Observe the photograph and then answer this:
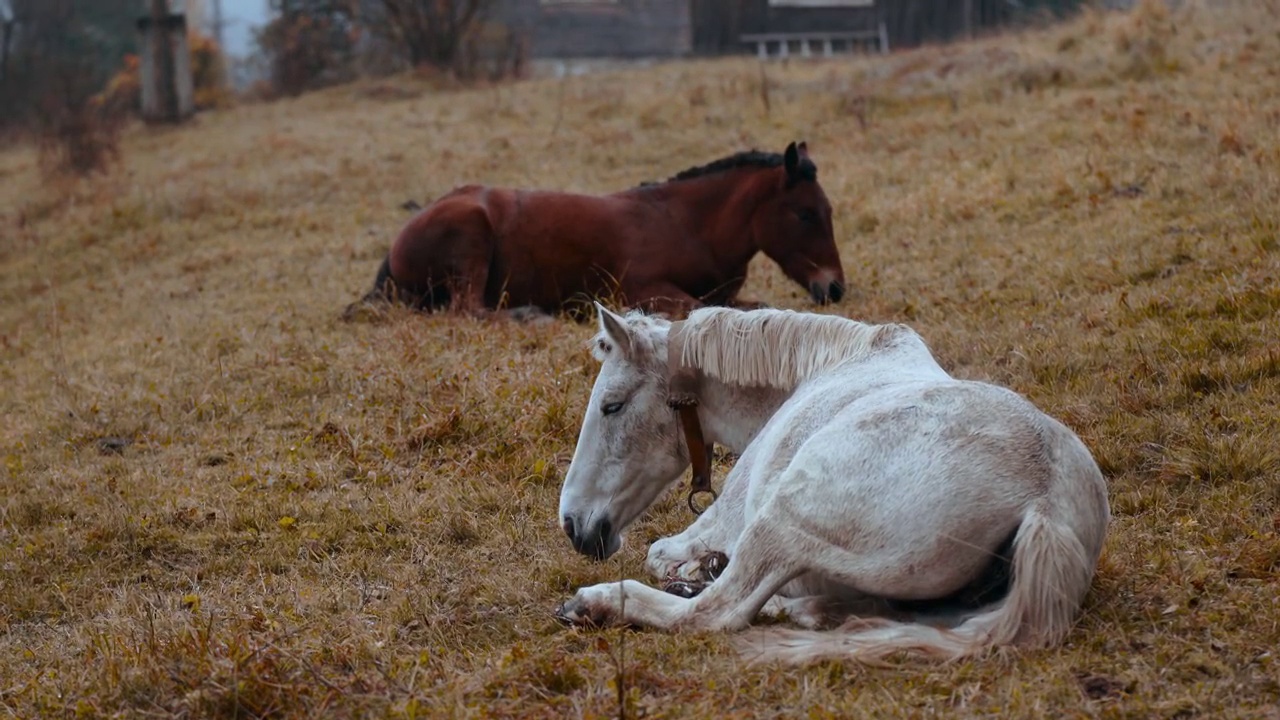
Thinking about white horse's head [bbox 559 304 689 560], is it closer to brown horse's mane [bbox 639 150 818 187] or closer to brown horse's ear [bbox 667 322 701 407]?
brown horse's ear [bbox 667 322 701 407]

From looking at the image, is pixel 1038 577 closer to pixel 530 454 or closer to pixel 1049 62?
pixel 530 454

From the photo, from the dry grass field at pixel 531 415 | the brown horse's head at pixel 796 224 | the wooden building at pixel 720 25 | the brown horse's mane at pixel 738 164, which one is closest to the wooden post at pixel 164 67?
the wooden building at pixel 720 25

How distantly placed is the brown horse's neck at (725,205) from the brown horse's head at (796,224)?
7 centimetres

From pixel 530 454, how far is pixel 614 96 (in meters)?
13.5

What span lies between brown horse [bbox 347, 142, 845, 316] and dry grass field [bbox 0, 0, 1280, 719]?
487mm

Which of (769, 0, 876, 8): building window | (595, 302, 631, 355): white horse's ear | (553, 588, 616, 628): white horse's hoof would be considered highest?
(769, 0, 876, 8): building window

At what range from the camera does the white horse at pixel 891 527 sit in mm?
3295

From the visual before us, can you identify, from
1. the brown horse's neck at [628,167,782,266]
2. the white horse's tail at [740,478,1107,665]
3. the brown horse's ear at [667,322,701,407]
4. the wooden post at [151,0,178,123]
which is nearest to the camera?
the white horse's tail at [740,478,1107,665]

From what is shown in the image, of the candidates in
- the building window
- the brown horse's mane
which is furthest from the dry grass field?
the building window

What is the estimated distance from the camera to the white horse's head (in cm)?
433

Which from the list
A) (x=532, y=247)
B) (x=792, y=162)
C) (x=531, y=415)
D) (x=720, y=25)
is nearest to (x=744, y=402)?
(x=531, y=415)

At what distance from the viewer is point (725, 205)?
28.1ft

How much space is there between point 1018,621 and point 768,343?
55.7 inches

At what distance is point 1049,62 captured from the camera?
1495 centimetres
